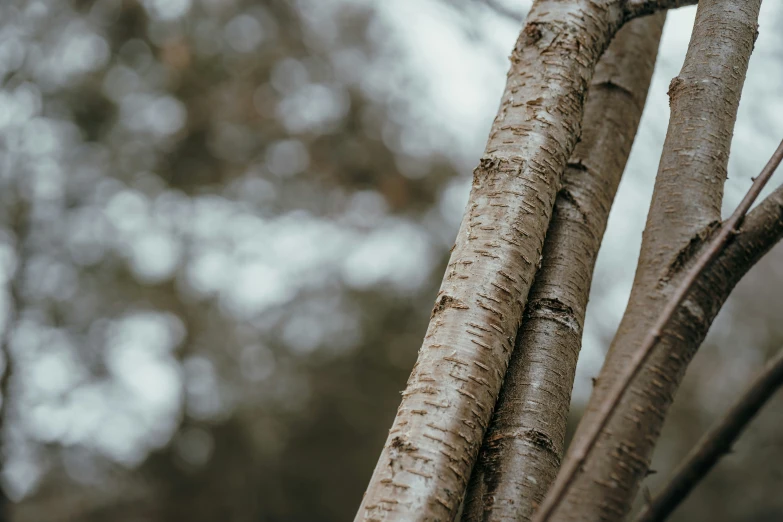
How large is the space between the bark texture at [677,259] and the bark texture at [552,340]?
12 cm

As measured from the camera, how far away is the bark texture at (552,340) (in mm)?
542

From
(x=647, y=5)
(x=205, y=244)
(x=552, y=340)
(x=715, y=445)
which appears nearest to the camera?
(x=715, y=445)

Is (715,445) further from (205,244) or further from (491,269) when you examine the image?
(205,244)

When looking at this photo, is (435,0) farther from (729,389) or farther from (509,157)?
(729,389)

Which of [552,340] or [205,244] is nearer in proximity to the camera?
[552,340]

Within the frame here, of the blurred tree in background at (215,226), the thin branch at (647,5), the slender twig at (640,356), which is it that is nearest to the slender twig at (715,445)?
the slender twig at (640,356)

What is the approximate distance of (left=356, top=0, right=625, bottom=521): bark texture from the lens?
0.49 metres

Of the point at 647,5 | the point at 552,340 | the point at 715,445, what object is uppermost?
the point at 647,5

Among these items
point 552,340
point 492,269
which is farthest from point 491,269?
point 552,340

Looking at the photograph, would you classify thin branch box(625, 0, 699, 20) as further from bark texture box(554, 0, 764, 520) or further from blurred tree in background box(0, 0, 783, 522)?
blurred tree in background box(0, 0, 783, 522)

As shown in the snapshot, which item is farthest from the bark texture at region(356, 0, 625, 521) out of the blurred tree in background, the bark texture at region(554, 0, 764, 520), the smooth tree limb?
the blurred tree in background

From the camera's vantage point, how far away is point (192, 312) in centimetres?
382

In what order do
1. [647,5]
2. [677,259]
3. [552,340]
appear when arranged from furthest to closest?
[647,5]
[552,340]
[677,259]

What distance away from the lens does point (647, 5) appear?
0.73 m
